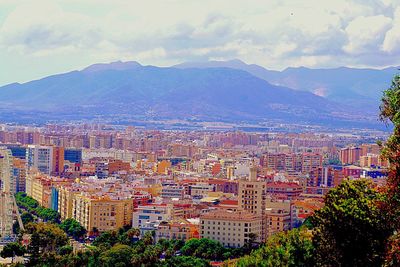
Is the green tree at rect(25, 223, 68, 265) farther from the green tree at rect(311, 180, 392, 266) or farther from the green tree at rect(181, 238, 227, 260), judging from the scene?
the green tree at rect(311, 180, 392, 266)

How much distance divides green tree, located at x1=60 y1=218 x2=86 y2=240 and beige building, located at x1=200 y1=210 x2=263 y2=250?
192 inches

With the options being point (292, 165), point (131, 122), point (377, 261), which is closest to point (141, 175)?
point (292, 165)

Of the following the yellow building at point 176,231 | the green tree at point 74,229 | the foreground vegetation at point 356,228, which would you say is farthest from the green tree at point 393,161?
the green tree at point 74,229

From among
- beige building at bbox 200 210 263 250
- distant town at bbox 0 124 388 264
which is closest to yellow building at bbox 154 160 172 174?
distant town at bbox 0 124 388 264

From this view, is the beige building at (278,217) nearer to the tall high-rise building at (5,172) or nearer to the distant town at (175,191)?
the distant town at (175,191)

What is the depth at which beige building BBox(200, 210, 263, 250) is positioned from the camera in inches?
1096

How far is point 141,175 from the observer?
49000mm

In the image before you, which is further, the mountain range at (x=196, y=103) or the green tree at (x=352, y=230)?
the mountain range at (x=196, y=103)

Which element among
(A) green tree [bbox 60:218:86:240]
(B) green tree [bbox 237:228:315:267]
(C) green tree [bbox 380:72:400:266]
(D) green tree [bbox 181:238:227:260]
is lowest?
A: (A) green tree [bbox 60:218:86:240]

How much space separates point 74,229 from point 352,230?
21198mm

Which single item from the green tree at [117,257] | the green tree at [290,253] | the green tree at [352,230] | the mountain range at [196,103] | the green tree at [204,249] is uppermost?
the mountain range at [196,103]

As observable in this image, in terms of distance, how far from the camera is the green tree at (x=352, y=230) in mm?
10898

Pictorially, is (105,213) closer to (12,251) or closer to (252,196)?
(252,196)

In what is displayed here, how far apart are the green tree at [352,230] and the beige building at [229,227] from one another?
53.1 ft
